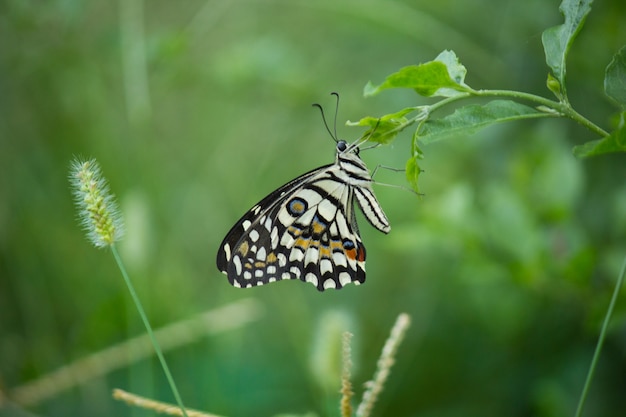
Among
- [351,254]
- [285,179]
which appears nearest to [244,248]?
[351,254]

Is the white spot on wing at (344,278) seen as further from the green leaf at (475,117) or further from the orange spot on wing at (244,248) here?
the green leaf at (475,117)

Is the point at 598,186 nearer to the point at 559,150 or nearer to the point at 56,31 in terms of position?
the point at 559,150

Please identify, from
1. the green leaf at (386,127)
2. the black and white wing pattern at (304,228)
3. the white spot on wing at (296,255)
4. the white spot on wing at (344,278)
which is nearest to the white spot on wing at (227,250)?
the black and white wing pattern at (304,228)

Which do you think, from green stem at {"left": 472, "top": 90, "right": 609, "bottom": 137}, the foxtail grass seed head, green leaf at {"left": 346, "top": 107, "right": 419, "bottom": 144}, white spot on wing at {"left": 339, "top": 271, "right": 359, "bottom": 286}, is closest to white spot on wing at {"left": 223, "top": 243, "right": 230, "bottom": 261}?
white spot on wing at {"left": 339, "top": 271, "right": 359, "bottom": 286}

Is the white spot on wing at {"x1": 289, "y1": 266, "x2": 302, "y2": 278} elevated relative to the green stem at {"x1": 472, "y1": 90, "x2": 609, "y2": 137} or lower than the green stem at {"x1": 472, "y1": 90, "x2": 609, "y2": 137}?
elevated

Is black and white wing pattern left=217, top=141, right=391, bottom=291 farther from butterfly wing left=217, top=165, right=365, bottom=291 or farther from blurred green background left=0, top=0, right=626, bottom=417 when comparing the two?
blurred green background left=0, top=0, right=626, bottom=417

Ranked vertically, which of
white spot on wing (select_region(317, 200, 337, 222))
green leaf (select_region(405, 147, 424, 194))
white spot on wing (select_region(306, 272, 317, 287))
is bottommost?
green leaf (select_region(405, 147, 424, 194))

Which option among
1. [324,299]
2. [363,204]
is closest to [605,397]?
[363,204]
